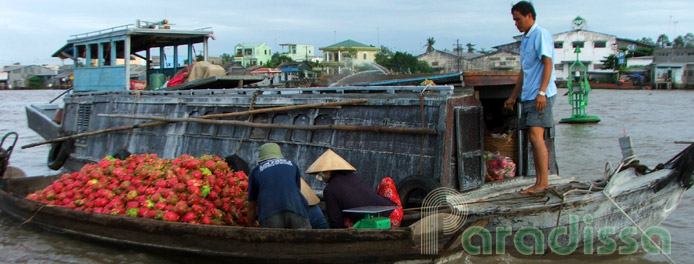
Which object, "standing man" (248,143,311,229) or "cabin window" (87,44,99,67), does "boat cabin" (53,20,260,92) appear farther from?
"standing man" (248,143,311,229)

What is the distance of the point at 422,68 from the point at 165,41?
4113cm

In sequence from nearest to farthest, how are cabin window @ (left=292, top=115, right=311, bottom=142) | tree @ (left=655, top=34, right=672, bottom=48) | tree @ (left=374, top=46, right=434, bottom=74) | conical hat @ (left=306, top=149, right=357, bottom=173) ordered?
conical hat @ (left=306, top=149, right=357, bottom=173)
cabin window @ (left=292, top=115, right=311, bottom=142)
tree @ (left=374, top=46, right=434, bottom=74)
tree @ (left=655, top=34, right=672, bottom=48)

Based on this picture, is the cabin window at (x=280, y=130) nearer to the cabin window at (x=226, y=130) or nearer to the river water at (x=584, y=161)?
the cabin window at (x=226, y=130)

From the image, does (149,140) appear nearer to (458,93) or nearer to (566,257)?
(458,93)

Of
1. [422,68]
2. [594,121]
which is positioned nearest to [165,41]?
[594,121]

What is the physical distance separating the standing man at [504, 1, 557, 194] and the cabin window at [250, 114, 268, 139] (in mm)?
3831

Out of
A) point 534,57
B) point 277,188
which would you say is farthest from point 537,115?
point 277,188

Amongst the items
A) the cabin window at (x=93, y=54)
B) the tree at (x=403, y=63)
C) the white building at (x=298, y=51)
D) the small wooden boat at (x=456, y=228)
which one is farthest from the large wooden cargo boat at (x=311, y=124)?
the white building at (x=298, y=51)

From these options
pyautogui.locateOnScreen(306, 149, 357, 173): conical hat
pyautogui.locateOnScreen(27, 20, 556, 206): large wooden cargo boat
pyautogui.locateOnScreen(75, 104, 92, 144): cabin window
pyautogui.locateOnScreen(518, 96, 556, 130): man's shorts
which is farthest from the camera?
pyautogui.locateOnScreen(75, 104, 92, 144): cabin window

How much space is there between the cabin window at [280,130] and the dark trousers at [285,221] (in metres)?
2.81

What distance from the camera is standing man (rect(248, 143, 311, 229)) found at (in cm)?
544

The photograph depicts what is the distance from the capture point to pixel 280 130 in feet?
27.4

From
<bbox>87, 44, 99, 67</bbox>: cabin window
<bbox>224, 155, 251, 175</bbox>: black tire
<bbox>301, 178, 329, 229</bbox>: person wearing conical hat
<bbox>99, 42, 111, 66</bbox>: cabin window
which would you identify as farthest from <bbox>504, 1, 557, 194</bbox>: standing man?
<bbox>87, 44, 99, 67</bbox>: cabin window

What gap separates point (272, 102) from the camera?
8484mm
